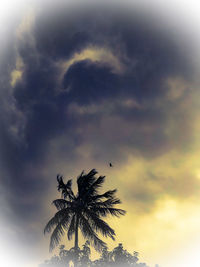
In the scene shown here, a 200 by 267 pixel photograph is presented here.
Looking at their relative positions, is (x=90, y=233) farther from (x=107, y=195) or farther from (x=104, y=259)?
(x=104, y=259)

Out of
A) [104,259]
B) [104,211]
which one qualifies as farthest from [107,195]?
[104,259]

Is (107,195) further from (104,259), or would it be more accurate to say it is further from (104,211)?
(104,259)

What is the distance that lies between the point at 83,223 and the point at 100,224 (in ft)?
4.98

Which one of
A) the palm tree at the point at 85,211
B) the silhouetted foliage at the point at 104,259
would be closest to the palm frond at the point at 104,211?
the palm tree at the point at 85,211

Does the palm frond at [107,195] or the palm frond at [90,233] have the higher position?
the palm frond at [107,195]

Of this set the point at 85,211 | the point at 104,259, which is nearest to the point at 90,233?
the point at 85,211

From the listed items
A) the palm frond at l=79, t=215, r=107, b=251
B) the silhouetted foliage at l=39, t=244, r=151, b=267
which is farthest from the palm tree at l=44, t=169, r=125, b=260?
the silhouetted foliage at l=39, t=244, r=151, b=267

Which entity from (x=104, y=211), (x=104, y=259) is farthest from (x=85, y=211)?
(x=104, y=259)

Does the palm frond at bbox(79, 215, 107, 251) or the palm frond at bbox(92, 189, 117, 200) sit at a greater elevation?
the palm frond at bbox(92, 189, 117, 200)

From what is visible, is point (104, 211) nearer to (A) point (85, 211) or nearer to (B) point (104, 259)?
(A) point (85, 211)

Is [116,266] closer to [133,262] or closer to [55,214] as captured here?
[133,262]

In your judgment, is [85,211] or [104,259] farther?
[104,259]

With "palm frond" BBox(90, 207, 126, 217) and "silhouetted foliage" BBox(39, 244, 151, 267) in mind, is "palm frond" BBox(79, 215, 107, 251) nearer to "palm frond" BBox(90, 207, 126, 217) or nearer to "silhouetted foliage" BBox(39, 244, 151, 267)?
"palm frond" BBox(90, 207, 126, 217)

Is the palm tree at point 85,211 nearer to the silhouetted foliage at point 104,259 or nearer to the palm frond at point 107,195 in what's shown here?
the palm frond at point 107,195
